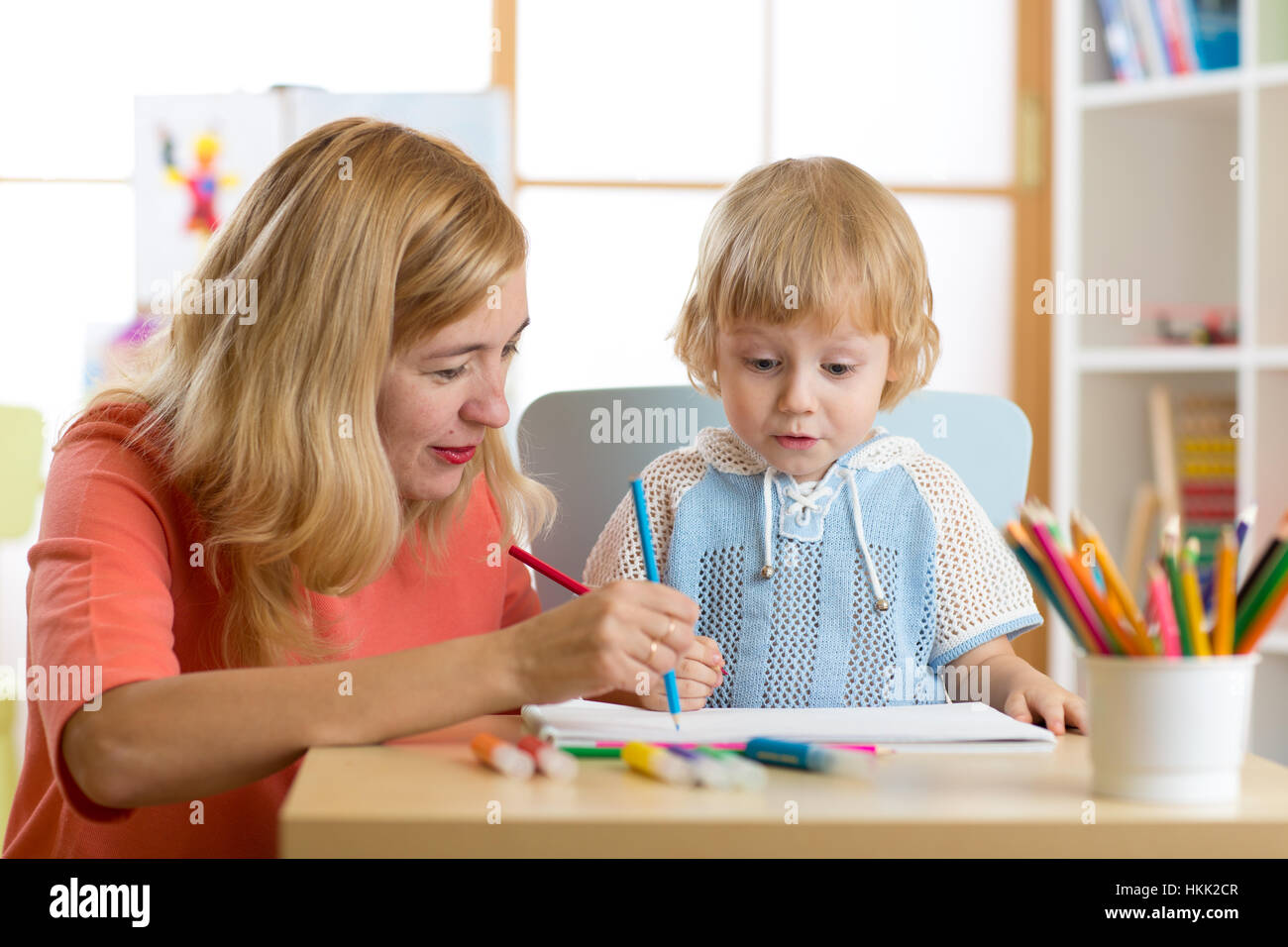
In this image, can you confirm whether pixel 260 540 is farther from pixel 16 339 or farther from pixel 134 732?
pixel 16 339

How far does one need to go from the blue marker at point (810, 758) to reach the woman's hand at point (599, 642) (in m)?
0.10

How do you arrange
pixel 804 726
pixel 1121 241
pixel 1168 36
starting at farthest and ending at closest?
pixel 1121 241
pixel 1168 36
pixel 804 726

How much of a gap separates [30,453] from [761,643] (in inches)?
69.4

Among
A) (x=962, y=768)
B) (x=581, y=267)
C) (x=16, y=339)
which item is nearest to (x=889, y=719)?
(x=962, y=768)

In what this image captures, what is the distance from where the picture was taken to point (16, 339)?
321 cm

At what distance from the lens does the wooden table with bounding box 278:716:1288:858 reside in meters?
0.60

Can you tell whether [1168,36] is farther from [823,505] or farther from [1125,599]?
[1125,599]

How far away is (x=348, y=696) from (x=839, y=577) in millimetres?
556

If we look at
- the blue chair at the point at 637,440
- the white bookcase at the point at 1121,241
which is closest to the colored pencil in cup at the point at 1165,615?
the blue chair at the point at 637,440

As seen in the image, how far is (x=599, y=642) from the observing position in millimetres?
802

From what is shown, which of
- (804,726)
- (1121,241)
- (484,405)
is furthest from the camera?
(1121,241)

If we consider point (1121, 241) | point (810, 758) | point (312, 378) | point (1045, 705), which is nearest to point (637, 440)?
point (312, 378)

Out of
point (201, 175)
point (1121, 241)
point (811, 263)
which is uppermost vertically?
point (201, 175)

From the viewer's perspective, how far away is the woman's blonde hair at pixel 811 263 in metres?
1.20
